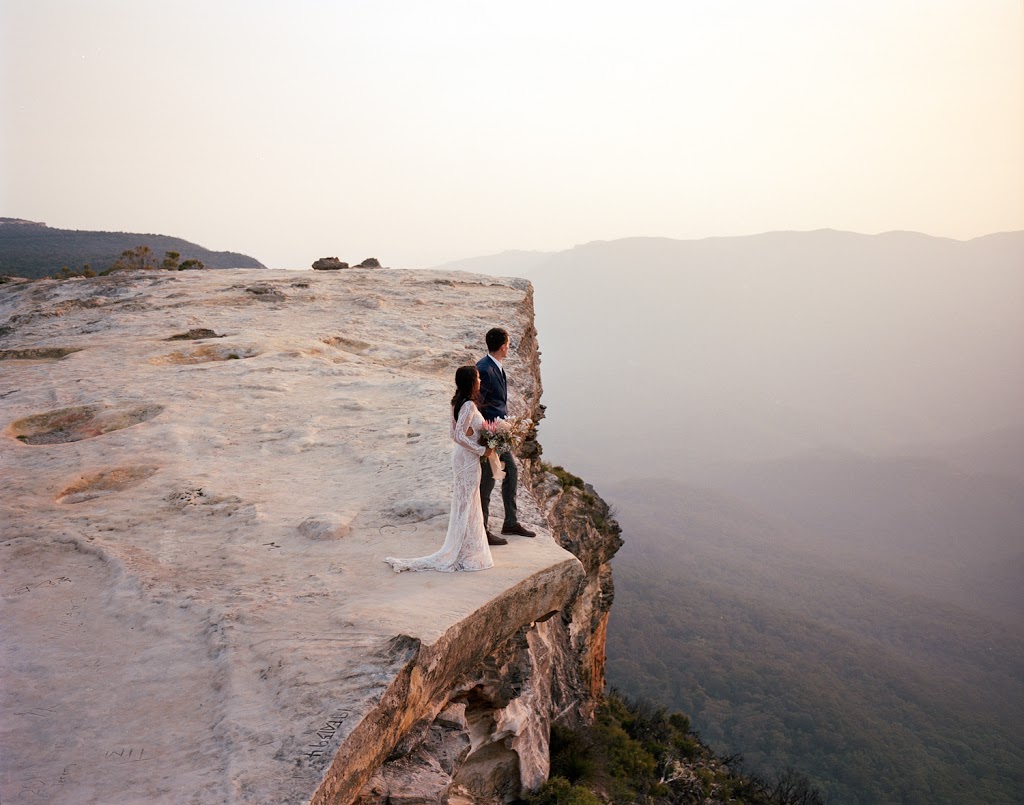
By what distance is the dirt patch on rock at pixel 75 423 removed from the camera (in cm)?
954

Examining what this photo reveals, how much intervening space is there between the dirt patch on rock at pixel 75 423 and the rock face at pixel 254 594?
0.12ft

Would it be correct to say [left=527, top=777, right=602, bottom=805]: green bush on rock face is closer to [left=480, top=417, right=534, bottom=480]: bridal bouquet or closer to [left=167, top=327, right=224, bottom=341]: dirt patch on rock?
[left=480, top=417, right=534, bottom=480]: bridal bouquet

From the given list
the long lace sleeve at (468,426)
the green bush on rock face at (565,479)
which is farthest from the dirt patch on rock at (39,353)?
the long lace sleeve at (468,426)

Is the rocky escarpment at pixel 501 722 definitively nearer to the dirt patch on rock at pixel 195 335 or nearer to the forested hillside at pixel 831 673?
the dirt patch on rock at pixel 195 335

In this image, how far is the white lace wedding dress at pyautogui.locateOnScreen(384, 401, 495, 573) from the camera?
5.85 meters

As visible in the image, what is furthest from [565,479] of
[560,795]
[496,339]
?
[496,339]

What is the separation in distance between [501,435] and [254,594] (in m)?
2.62

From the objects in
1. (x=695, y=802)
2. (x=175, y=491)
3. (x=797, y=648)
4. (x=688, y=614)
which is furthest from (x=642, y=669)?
(x=175, y=491)

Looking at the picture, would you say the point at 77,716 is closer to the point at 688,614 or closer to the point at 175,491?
the point at 175,491

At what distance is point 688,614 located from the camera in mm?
66250

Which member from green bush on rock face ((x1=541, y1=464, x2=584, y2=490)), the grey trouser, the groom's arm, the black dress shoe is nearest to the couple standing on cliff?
the groom's arm

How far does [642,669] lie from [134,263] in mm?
48304

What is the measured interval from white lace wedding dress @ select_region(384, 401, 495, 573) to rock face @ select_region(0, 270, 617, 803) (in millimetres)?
181

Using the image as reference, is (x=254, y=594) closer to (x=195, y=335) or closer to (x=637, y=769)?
(x=637, y=769)
